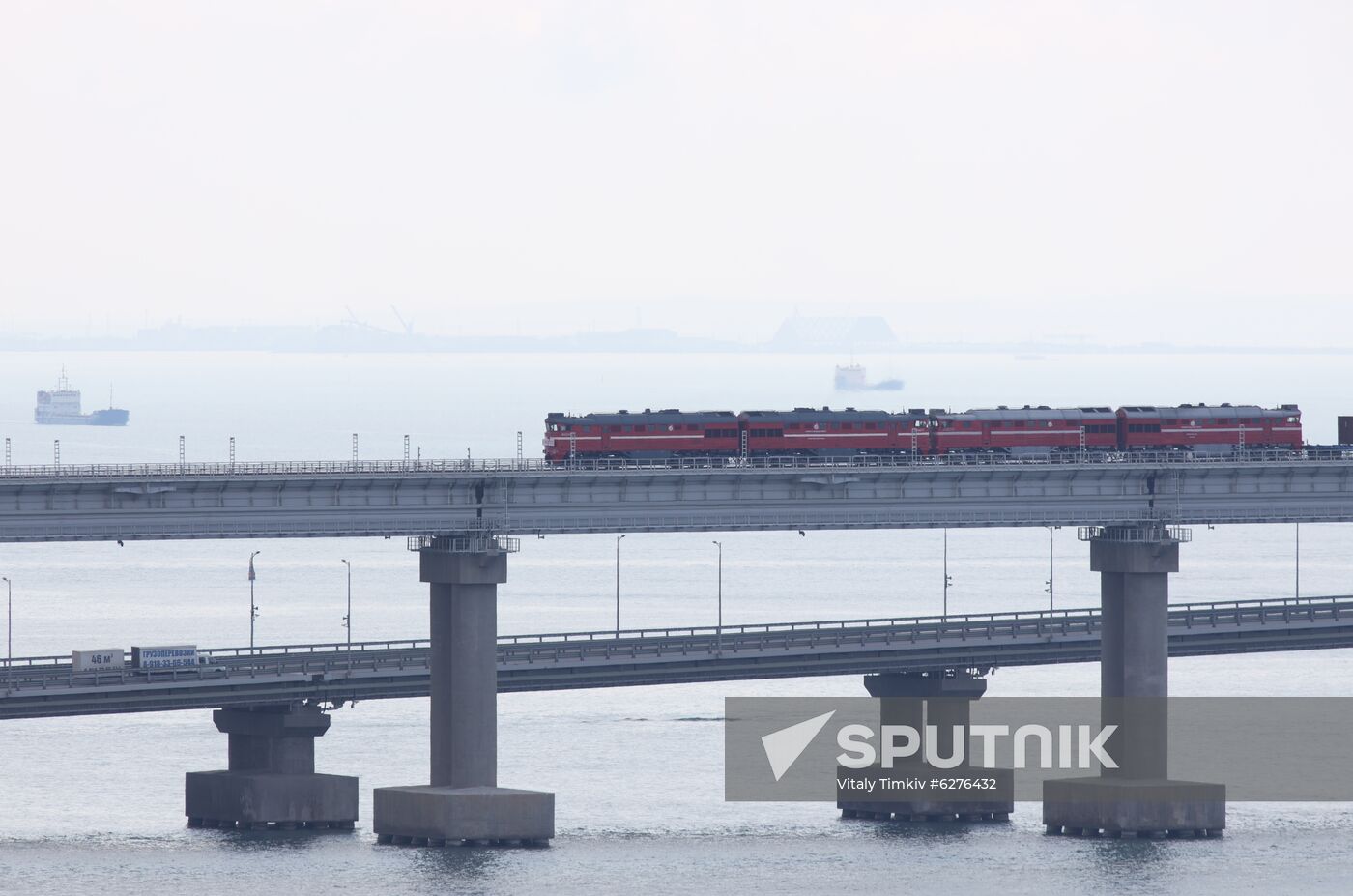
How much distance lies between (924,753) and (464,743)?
23488 mm

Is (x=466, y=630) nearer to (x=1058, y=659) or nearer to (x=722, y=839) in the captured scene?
(x=722, y=839)

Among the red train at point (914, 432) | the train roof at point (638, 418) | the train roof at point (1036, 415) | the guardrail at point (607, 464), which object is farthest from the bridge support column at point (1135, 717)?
the train roof at point (638, 418)

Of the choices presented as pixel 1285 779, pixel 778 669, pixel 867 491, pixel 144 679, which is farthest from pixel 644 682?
pixel 1285 779

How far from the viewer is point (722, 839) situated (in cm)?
10162

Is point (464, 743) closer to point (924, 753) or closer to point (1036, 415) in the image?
point (924, 753)

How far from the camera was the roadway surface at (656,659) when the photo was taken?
103 meters

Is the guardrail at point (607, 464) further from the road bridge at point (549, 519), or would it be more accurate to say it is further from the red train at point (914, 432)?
the red train at point (914, 432)

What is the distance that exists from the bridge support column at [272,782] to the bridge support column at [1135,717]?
27.9m

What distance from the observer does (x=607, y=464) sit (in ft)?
351

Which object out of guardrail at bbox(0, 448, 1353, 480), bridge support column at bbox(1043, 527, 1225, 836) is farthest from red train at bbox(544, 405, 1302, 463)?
bridge support column at bbox(1043, 527, 1225, 836)

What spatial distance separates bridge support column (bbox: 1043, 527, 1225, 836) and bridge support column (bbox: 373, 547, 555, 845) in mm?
20915

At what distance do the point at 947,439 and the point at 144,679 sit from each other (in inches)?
1418

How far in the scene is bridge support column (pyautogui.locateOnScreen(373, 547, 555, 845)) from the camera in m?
95.6

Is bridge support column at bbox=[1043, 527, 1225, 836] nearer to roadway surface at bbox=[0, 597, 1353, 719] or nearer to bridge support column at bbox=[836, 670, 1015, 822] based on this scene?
bridge support column at bbox=[836, 670, 1015, 822]
